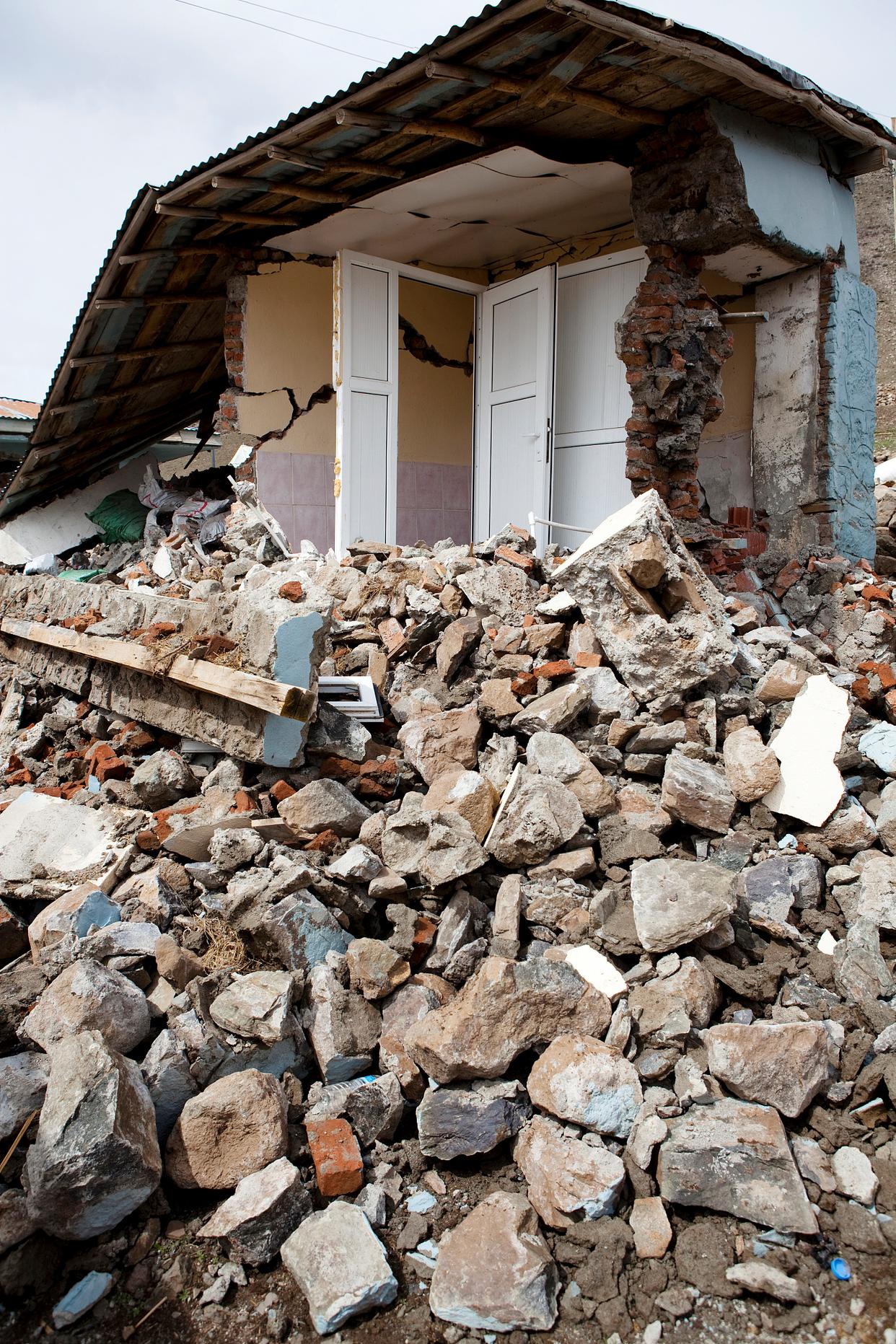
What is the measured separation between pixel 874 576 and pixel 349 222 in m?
4.71

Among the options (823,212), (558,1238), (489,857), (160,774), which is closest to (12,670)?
(160,774)

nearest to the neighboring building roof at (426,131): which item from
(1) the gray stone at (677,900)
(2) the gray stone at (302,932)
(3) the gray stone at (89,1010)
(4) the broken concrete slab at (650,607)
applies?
(4) the broken concrete slab at (650,607)

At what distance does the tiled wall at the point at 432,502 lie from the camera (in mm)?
7660

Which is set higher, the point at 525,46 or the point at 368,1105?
the point at 525,46

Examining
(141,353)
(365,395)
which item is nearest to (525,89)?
(365,395)

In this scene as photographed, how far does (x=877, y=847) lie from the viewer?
352 cm

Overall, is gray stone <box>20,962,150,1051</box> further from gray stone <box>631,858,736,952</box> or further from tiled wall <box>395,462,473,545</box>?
tiled wall <box>395,462,473,545</box>

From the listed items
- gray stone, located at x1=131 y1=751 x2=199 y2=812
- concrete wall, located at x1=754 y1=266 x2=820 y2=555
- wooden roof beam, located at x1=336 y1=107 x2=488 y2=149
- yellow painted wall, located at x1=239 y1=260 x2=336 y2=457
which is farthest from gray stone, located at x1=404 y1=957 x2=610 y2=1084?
yellow painted wall, located at x1=239 y1=260 x2=336 y2=457

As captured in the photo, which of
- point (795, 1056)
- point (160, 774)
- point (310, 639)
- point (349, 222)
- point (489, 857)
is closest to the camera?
point (795, 1056)

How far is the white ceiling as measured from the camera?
232 inches

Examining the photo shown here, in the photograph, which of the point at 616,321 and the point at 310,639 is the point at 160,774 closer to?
the point at 310,639

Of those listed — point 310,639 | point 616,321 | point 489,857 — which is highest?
point 616,321

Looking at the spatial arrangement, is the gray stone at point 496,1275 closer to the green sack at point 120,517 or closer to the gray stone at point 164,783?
the gray stone at point 164,783

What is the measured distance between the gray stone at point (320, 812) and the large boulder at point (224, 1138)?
1131 mm
